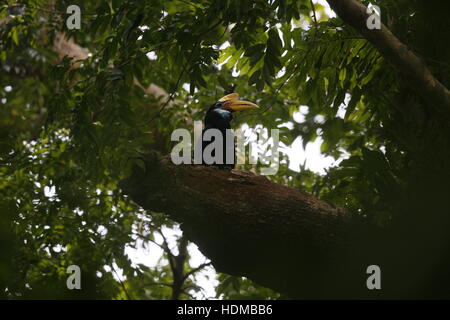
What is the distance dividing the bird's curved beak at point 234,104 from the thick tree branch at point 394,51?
1.99m

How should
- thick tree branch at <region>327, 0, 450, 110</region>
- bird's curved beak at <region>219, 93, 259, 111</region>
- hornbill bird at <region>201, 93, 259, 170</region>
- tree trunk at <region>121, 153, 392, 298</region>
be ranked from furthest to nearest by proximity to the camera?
bird's curved beak at <region>219, 93, 259, 111</region> → hornbill bird at <region>201, 93, 259, 170</region> → tree trunk at <region>121, 153, 392, 298</region> → thick tree branch at <region>327, 0, 450, 110</region>

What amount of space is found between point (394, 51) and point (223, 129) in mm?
2023

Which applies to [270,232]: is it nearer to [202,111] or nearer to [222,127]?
[222,127]

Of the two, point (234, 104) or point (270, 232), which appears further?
point (234, 104)

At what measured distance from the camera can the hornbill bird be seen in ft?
15.5

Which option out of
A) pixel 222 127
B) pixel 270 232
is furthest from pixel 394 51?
pixel 222 127

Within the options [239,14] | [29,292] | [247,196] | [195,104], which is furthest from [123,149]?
[29,292]

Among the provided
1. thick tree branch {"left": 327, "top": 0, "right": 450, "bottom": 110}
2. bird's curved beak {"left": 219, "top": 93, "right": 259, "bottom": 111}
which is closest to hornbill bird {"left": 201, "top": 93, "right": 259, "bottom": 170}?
bird's curved beak {"left": 219, "top": 93, "right": 259, "bottom": 111}

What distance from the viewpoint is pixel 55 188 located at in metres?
4.97

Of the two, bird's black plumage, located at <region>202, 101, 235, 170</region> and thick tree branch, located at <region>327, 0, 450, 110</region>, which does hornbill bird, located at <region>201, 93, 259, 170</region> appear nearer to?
bird's black plumage, located at <region>202, 101, 235, 170</region>

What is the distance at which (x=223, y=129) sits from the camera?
15.9 feet

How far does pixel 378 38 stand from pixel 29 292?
2528 millimetres

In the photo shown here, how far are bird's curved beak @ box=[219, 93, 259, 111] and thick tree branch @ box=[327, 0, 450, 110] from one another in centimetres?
199

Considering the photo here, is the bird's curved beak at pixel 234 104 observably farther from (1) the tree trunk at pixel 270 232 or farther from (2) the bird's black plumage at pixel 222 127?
(1) the tree trunk at pixel 270 232
